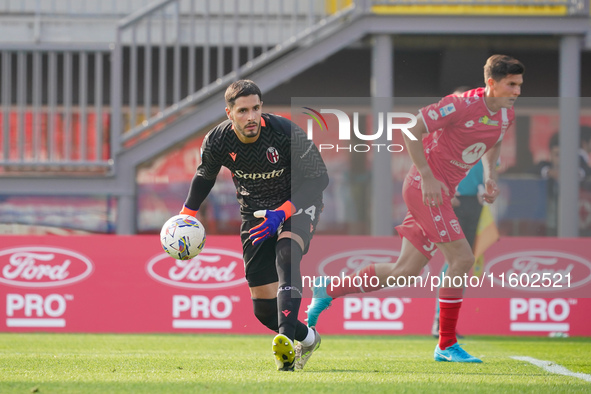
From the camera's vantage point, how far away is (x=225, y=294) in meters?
9.83

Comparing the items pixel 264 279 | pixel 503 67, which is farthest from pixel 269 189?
pixel 503 67

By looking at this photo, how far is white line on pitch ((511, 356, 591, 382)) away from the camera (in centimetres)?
587

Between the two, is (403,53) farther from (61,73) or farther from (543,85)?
(61,73)

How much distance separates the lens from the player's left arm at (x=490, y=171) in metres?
7.29

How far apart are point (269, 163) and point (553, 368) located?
2.54m

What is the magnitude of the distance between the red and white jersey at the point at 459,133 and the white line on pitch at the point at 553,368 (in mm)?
1502

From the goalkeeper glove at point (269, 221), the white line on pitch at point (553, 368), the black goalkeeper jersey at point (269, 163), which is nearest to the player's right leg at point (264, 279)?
the goalkeeper glove at point (269, 221)

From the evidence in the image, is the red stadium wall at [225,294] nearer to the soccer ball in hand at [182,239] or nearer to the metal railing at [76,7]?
the soccer ball in hand at [182,239]

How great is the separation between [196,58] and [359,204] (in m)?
3.52

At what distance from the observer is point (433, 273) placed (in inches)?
387

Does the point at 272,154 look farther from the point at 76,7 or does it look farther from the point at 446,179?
the point at 76,7

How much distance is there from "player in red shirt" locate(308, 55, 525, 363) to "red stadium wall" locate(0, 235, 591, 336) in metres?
2.62

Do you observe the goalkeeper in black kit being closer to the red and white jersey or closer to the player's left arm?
the red and white jersey

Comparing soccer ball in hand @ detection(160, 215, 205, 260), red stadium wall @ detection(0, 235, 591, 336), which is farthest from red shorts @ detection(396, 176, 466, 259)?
red stadium wall @ detection(0, 235, 591, 336)
